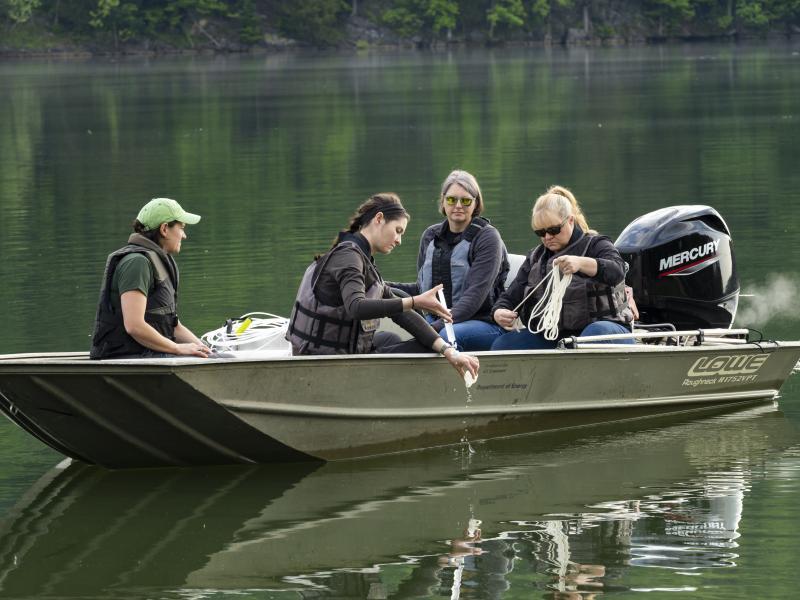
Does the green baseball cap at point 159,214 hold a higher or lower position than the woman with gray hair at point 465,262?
higher

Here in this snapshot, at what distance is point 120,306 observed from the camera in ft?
25.9

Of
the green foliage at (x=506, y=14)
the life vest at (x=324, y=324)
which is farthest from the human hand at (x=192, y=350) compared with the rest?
the green foliage at (x=506, y=14)

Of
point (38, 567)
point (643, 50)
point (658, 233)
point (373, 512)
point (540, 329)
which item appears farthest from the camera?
point (643, 50)

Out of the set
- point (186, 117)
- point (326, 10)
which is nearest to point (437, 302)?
Result: point (186, 117)

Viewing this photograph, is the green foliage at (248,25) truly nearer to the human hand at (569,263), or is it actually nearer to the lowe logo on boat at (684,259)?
the lowe logo on boat at (684,259)

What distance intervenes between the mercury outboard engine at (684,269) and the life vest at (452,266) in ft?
3.32

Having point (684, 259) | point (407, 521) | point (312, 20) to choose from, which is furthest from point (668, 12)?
point (407, 521)

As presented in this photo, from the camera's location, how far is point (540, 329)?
887 cm

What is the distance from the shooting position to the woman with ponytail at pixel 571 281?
8727 mm

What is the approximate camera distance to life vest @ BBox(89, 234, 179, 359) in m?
7.84

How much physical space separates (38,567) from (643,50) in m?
89.4

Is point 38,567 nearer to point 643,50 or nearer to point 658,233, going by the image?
point 658,233

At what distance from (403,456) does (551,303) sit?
1.12 metres

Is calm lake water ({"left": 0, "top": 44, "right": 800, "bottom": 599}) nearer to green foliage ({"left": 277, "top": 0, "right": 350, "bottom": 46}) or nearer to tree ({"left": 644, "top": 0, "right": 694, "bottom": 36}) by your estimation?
green foliage ({"left": 277, "top": 0, "right": 350, "bottom": 46})
